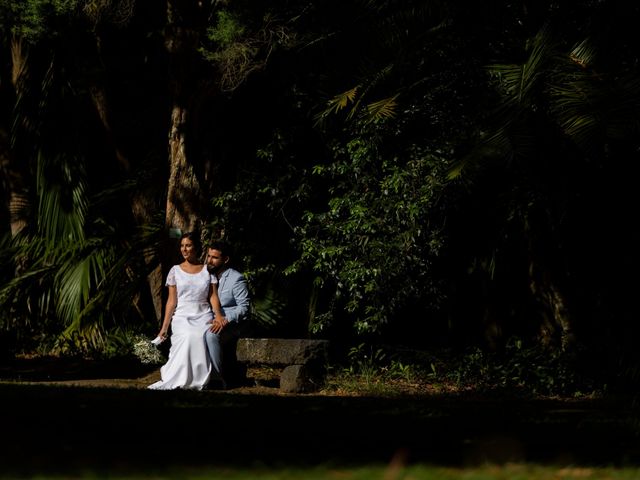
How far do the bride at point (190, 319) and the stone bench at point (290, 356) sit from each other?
439 mm

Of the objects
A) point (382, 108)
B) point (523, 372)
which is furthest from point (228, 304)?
point (523, 372)

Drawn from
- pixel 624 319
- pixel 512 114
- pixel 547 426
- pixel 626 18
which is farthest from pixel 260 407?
pixel 624 319

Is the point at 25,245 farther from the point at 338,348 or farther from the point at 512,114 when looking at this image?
the point at 512,114

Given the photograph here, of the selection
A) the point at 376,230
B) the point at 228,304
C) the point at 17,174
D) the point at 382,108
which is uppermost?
the point at 382,108

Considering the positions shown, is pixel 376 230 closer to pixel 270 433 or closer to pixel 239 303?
pixel 239 303

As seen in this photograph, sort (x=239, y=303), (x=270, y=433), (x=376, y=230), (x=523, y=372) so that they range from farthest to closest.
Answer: (x=523, y=372) → (x=376, y=230) → (x=239, y=303) → (x=270, y=433)

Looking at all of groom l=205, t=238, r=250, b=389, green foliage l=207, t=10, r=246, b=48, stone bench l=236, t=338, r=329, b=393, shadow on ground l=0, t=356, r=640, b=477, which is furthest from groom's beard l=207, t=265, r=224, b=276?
shadow on ground l=0, t=356, r=640, b=477

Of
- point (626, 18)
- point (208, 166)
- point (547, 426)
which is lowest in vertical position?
point (547, 426)

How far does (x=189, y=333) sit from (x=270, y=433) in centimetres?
552

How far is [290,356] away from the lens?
11.4m

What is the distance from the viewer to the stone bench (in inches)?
447

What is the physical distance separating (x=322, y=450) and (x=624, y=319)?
842 centimetres

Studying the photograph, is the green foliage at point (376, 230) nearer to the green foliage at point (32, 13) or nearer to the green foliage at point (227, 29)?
the green foliage at point (227, 29)

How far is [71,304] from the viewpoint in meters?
14.6
